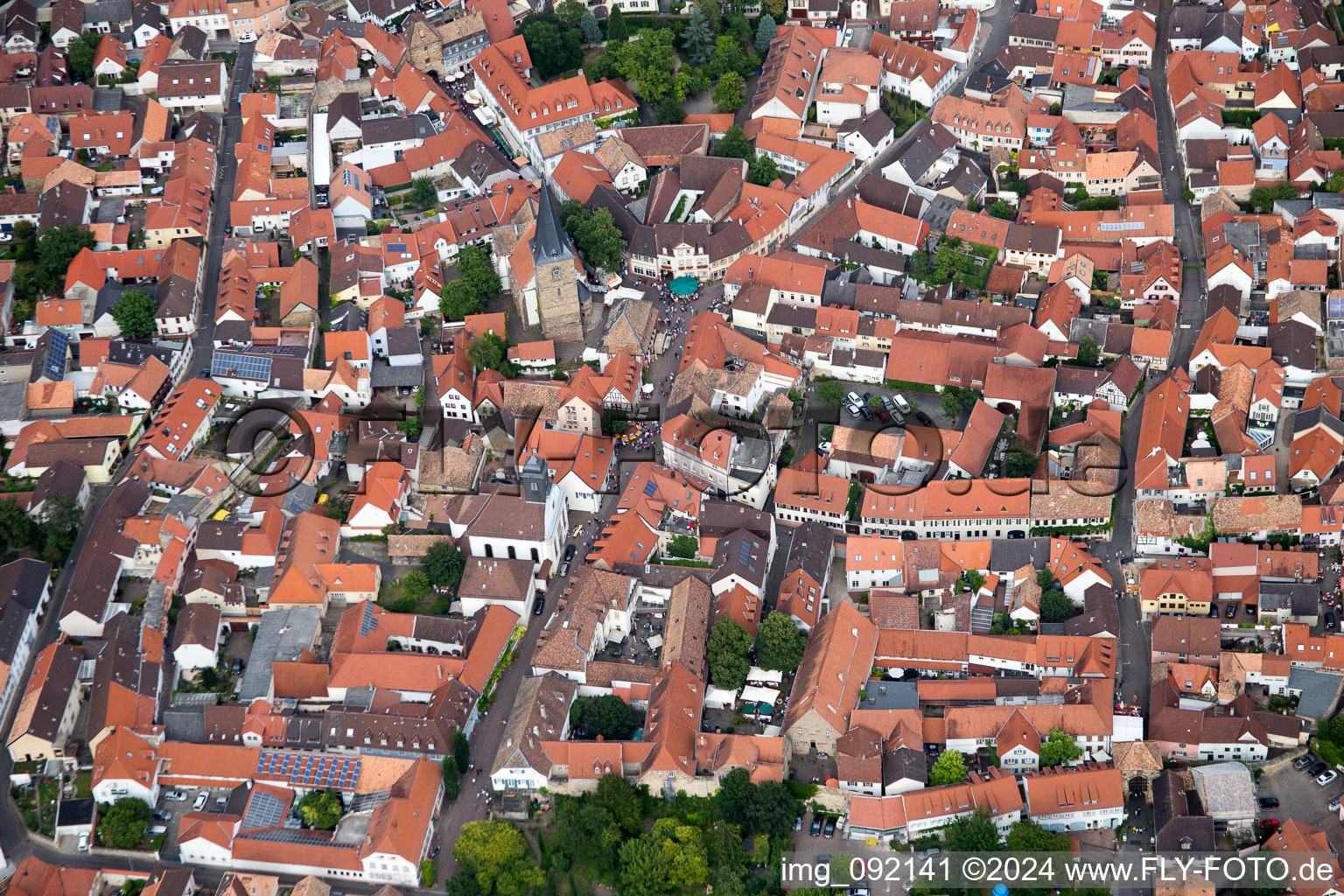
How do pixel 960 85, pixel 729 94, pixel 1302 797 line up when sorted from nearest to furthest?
pixel 1302 797, pixel 729 94, pixel 960 85

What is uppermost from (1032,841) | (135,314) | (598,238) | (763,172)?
(763,172)

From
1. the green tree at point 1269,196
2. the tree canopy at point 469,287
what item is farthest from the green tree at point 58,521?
the green tree at point 1269,196

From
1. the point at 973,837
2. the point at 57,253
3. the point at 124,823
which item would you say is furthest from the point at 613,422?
the point at 57,253

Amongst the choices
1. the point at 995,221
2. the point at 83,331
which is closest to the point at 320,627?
the point at 83,331

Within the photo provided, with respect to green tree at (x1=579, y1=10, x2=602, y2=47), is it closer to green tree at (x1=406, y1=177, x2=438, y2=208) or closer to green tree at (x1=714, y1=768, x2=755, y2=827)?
green tree at (x1=406, y1=177, x2=438, y2=208)

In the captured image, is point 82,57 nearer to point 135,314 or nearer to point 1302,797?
point 135,314

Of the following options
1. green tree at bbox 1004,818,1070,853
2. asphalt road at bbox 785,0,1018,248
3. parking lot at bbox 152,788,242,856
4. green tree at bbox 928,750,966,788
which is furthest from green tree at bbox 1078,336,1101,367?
parking lot at bbox 152,788,242,856

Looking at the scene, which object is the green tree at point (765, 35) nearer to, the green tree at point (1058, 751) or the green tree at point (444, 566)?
the green tree at point (444, 566)
